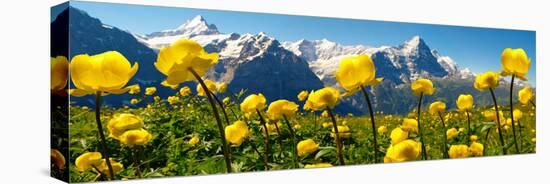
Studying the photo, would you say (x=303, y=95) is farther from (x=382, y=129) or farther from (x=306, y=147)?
(x=382, y=129)

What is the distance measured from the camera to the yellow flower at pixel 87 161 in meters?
4.59

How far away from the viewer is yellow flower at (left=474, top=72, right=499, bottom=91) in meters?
6.58

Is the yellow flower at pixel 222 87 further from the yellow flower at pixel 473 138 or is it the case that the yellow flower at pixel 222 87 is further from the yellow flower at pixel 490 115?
the yellow flower at pixel 490 115

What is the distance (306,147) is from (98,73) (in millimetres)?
1762

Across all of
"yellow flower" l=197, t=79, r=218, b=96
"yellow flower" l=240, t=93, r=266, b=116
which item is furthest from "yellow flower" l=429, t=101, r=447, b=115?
"yellow flower" l=197, t=79, r=218, b=96

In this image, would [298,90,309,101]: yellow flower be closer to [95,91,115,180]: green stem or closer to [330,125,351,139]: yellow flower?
[330,125,351,139]: yellow flower

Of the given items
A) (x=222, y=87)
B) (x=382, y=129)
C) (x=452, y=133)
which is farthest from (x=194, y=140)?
(x=452, y=133)

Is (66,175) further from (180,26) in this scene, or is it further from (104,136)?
(180,26)

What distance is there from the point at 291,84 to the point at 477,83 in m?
2.03

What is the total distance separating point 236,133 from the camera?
A: 5.18 m

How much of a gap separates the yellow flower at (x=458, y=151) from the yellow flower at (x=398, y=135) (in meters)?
0.46

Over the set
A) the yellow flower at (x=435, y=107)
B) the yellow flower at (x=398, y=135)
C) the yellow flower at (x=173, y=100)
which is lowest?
the yellow flower at (x=398, y=135)

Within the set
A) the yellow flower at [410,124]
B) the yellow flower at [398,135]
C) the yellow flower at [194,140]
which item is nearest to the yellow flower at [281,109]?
the yellow flower at [194,140]

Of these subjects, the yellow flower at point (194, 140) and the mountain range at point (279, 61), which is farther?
the yellow flower at point (194, 140)
